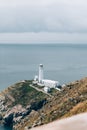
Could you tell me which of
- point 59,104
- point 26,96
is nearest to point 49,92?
point 26,96

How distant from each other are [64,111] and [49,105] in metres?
29.8

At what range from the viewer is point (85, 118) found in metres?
18.2

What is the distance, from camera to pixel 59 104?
501ft

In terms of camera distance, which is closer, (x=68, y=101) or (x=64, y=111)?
(x=64, y=111)

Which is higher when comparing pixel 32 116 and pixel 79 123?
pixel 79 123

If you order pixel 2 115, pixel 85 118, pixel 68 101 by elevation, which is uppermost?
pixel 85 118

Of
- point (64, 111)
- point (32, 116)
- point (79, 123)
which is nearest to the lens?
point (79, 123)

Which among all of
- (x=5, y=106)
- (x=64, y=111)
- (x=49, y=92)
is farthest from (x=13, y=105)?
(x=64, y=111)

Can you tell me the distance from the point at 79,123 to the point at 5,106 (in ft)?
583

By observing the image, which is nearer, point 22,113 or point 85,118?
point 85,118

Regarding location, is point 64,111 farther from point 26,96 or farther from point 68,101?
point 26,96

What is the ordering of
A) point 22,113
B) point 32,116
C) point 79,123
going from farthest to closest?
1. point 22,113
2. point 32,116
3. point 79,123

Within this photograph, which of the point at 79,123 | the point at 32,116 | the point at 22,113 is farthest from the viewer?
the point at 22,113

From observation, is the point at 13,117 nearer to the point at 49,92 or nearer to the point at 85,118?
the point at 49,92
